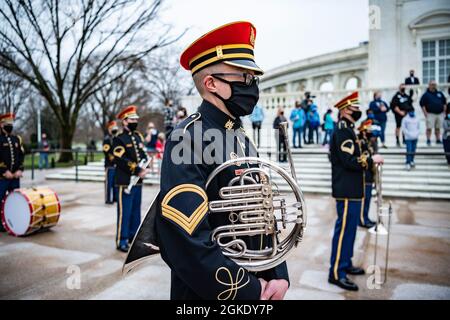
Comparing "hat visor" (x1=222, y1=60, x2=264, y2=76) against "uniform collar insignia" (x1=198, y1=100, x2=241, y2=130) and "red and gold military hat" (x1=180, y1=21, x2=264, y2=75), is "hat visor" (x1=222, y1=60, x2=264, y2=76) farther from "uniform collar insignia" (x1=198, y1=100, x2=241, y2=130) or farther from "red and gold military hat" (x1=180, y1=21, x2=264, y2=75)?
"uniform collar insignia" (x1=198, y1=100, x2=241, y2=130)

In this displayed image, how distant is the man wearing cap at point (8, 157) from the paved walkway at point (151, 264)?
52.1 inches

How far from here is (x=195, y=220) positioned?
1.53 metres

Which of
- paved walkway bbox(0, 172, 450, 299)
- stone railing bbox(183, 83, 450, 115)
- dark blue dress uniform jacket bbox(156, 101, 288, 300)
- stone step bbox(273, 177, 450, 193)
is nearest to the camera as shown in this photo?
dark blue dress uniform jacket bbox(156, 101, 288, 300)

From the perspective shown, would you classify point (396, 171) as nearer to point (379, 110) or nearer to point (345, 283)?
point (379, 110)

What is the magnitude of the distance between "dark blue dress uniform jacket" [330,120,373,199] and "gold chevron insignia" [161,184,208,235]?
3238 millimetres

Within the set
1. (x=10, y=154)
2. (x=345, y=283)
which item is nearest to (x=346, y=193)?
(x=345, y=283)

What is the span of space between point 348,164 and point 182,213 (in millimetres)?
3354

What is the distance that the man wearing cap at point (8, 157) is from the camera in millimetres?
7289

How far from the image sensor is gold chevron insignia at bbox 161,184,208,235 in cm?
152

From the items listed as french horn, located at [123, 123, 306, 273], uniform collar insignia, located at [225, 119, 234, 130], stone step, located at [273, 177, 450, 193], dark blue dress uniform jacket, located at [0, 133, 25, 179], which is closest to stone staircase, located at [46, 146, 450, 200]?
stone step, located at [273, 177, 450, 193]

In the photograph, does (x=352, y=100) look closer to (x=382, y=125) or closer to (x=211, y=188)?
(x=211, y=188)

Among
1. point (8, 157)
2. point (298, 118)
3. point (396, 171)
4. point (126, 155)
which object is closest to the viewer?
point (126, 155)

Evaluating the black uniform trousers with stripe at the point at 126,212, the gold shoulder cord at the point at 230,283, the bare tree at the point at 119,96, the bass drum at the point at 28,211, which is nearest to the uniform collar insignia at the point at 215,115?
the gold shoulder cord at the point at 230,283

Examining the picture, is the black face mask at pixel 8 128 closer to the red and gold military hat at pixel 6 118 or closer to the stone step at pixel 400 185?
the red and gold military hat at pixel 6 118
